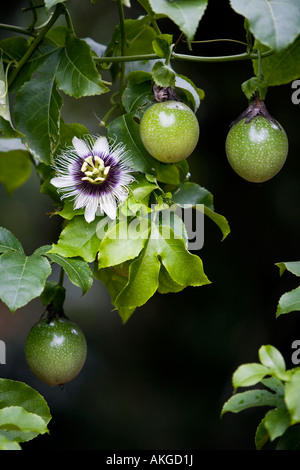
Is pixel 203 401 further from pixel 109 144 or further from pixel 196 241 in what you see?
pixel 109 144

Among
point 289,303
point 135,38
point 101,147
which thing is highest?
point 135,38

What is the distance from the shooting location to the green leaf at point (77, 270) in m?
0.66

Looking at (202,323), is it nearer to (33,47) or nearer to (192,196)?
(192,196)

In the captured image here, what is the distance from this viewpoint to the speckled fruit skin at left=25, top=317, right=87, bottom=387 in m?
0.72

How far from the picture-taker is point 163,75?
693 mm

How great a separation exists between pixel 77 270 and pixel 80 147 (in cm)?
15

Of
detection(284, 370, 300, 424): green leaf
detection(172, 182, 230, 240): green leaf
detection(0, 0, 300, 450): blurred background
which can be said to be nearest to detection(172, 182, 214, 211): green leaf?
detection(172, 182, 230, 240): green leaf

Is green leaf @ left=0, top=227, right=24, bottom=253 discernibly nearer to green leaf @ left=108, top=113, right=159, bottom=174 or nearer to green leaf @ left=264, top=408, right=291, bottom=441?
green leaf @ left=108, top=113, right=159, bottom=174

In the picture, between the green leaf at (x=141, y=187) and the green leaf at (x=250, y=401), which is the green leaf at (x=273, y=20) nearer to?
the green leaf at (x=141, y=187)

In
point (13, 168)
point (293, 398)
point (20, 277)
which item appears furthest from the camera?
point (13, 168)

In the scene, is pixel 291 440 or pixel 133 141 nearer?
pixel 291 440

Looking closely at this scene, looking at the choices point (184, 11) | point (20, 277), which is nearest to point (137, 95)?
point (184, 11)

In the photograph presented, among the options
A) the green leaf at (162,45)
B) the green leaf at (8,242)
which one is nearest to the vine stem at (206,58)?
the green leaf at (162,45)

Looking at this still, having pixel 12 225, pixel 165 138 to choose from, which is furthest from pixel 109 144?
pixel 12 225
